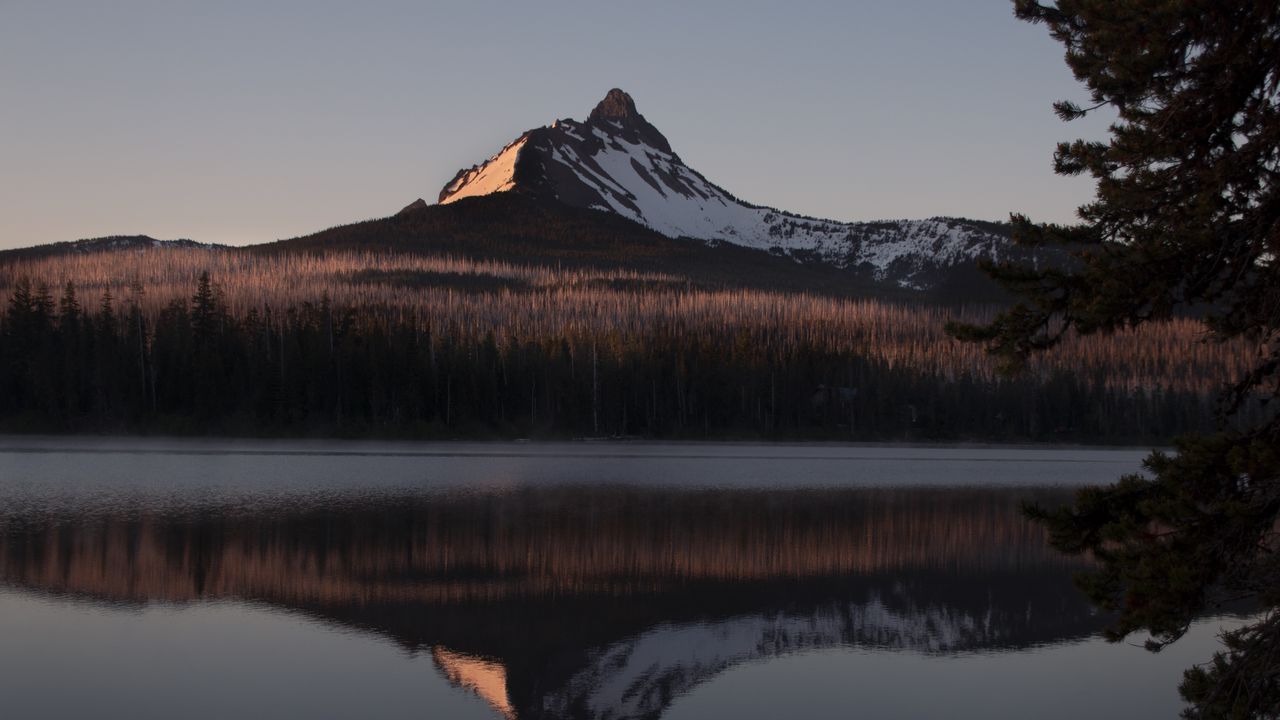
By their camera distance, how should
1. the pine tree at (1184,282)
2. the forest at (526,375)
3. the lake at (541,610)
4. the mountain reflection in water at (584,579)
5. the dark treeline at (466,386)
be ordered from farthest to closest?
1. the forest at (526,375)
2. the dark treeline at (466,386)
3. the mountain reflection in water at (584,579)
4. the lake at (541,610)
5. the pine tree at (1184,282)

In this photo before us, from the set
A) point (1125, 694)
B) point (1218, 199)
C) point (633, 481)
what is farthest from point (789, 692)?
point (633, 481)

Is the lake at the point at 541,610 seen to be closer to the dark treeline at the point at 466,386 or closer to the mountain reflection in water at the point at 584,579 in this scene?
the mountain reflection in water at the point at 584,579

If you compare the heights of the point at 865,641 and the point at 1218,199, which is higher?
the point at 1218,199

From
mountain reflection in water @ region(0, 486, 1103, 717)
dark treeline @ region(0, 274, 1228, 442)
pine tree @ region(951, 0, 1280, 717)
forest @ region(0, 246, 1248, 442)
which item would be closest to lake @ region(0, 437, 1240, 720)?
mountain reflection in water @ region(0, 486, 1103, 717)

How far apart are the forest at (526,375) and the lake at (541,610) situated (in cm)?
4498

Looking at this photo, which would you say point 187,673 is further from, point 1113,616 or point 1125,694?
point 1113,616

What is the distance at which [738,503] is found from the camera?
42.0 m

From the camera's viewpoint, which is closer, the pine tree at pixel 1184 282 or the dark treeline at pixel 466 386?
the pine tree at pixel 1184 282

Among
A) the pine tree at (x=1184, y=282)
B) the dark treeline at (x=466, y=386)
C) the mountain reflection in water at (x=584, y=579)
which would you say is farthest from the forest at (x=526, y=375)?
the pine tree at (x=1184, y=282)

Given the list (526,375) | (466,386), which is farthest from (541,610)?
(526,375)

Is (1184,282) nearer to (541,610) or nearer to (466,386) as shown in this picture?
(541,610)

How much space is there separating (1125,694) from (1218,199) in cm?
1124

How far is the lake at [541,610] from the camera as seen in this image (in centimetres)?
1661

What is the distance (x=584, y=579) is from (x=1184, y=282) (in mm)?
17594
